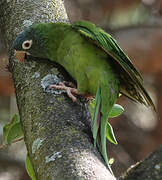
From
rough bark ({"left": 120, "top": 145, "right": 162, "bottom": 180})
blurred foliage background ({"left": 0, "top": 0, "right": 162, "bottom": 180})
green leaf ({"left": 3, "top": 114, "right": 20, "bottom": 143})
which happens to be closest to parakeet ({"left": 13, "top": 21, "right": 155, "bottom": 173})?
green leaf ({"left": 3, "top": 114, "right": 20, "bottom": 143})

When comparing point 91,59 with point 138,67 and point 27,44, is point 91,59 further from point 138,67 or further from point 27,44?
point 138,67

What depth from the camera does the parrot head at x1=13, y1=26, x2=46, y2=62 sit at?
8.17 feet

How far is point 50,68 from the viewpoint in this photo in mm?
2406

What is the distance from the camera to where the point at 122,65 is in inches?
94.7

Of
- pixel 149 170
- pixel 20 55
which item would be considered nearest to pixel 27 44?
pixel 20 55

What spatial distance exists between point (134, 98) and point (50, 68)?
584mm

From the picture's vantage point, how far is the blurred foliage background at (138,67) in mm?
6406

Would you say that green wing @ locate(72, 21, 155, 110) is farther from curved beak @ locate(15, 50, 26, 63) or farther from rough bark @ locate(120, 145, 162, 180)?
rough bark @ locate(120, 145, 162, 180)

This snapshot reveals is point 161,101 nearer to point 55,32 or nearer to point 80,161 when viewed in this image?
point 55,32

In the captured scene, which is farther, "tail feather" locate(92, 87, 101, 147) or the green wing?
the green wing

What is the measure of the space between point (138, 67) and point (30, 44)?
3866 millimetres

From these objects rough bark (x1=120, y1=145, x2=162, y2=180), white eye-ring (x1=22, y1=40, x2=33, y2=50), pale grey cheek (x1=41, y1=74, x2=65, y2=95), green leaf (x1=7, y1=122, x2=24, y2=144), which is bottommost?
green leaf (x1=7, y1=122, x2=24, y2=144)

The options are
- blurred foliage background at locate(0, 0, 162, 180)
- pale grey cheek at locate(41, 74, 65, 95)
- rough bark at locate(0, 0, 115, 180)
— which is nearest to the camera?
rough bark at locate(0, 0, 115, 180)

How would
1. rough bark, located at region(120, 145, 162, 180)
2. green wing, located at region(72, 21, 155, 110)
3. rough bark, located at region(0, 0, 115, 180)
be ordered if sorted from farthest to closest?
green wing, located at region(72, 21, 155, 110), rough bark, located at region(0, 0, 115, 180), rough bark, located at region(120, 145, 162, 180)
